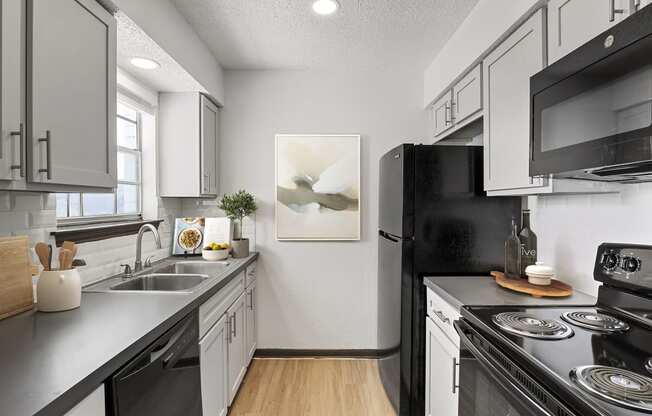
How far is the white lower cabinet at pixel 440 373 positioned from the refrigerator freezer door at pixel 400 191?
541mm

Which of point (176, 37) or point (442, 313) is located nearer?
point (442, 313)

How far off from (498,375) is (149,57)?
2192 millimetres

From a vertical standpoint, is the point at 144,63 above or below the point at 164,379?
above

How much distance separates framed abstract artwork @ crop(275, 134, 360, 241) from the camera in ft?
9.67

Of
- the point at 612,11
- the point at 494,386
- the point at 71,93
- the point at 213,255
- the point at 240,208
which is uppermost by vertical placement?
the point at 612,11

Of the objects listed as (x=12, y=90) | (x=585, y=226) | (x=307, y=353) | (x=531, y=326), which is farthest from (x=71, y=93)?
(x=307, y=353)

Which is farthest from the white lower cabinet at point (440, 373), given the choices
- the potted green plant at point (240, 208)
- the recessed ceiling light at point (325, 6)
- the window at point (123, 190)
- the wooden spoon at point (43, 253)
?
the window at point (123, 190)

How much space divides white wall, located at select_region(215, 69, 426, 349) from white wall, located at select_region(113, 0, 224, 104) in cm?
39

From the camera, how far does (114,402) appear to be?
96 cm

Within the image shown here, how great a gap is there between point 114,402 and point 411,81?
9.39 ft

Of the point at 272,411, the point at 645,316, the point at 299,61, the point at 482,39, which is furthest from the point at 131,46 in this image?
the point at 645,316

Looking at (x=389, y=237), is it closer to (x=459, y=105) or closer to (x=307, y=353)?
(x=459, y=105)

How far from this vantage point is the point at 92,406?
34.6 inches

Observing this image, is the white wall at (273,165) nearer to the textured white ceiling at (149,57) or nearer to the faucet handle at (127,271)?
the textured white ceiling at (149,57)
